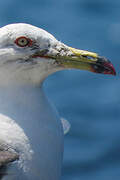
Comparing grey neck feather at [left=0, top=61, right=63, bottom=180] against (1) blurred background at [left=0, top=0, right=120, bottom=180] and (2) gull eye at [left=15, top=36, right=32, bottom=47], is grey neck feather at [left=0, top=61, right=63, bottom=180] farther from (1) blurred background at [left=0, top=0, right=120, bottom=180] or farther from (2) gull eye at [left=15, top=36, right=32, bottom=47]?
(1) blurred background at [left=0, top=0, right=120, bottom=180]

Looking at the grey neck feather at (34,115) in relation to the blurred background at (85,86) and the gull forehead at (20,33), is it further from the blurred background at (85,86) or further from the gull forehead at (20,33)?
the blurred background at (85,86)

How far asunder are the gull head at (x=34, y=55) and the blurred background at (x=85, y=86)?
212cm

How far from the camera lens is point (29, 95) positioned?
376cm

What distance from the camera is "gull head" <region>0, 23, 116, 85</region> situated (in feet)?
11.7

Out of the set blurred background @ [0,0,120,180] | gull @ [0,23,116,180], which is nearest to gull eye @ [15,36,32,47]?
gull @ [0,23,116,180]

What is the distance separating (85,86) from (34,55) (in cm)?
313

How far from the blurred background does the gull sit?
6.05 feet

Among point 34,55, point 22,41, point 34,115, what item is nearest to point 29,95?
point 34,115

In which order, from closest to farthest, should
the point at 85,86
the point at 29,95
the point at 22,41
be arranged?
the point at 22,41
the point at 29,95
the point at 85,86

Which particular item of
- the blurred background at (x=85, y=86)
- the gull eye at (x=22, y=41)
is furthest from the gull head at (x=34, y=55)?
the blurred background at (x=85, y=86)

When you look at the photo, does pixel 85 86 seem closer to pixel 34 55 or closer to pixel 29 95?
pixel 29 95

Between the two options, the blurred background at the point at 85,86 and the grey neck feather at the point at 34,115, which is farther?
the blurred background at the point at 85,86

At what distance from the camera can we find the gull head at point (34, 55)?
3574mm

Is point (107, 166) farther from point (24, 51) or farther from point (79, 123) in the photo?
point (24, 51)
